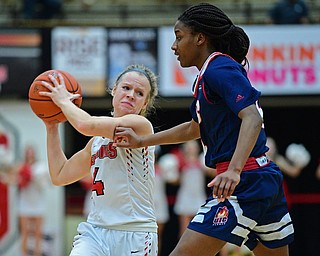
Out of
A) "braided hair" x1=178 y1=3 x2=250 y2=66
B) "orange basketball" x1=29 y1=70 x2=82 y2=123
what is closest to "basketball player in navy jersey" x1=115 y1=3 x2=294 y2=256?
"braided hair" x1=178 y1=3 x2=250 y2=66

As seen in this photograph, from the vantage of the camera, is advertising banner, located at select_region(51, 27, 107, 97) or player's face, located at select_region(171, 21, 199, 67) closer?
player's face, located at select_region(171, 21, 199, 67)

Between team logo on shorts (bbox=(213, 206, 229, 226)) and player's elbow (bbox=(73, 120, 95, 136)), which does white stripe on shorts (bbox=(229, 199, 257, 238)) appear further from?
player's elbow (bbox=(73, 120, 95, 136))

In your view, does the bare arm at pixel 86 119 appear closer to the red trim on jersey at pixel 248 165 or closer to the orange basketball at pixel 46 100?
the orange basketball at pixel 46 100

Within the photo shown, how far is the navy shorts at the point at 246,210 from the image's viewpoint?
15.5ft

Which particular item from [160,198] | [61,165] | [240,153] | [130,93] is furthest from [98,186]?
[160,198]

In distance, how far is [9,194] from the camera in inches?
519

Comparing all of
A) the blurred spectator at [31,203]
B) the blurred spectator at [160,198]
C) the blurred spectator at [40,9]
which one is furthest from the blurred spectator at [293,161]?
the blurred spectator at [40,9]

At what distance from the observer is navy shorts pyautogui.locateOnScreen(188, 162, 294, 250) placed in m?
4.71

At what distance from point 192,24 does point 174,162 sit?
8486mm

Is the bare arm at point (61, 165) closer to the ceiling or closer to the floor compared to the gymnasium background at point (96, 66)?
closer to the ceiling

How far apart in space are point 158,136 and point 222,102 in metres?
0.54

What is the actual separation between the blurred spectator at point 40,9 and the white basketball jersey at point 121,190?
9161 millimetres

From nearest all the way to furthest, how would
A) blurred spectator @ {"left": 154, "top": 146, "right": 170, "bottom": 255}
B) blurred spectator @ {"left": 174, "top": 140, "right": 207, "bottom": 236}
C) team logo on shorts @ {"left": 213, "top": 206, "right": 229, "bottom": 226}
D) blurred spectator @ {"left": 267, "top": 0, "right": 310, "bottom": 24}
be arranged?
team logo on shorts @ {"left": 213, "top": 206, "right": 229, "bottom": 226} < blurred spectator @ {"left": 154, "top": 146, "right": 170, "bottom": 255} < blurred spectator @ {"left": 174, "top": 140, "right": 207, "bottom": 236} < blurred spectator @ {"left": 267, "top": 0, "right": 310, "bottom": 24}

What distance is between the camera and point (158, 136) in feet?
16.6
